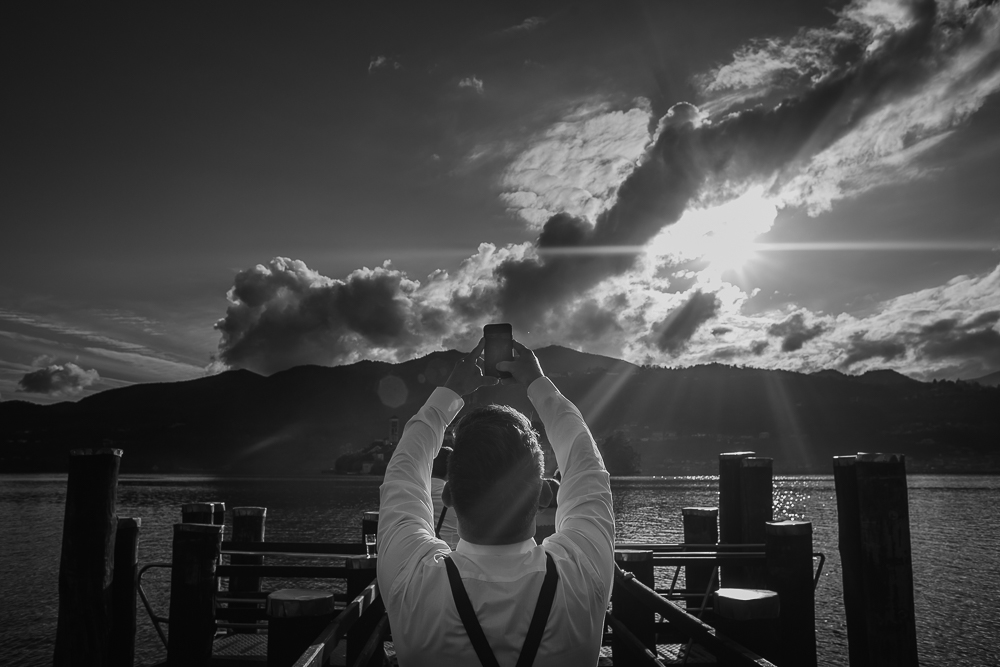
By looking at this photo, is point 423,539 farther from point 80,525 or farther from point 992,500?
point 992,500

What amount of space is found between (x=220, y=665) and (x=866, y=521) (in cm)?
788

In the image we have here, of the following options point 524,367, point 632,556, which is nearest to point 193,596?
point 632,556

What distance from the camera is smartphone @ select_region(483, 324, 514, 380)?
9.64ft

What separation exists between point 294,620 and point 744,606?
8.80 feet

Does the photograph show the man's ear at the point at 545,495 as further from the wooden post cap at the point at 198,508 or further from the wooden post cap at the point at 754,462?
the wooden post cap at the point at 198,508

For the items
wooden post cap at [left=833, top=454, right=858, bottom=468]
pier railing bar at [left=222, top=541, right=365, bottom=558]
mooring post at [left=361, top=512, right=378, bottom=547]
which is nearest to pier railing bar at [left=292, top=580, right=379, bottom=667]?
pier railing bar at [left=222, top=541, right=365, bottom=558]

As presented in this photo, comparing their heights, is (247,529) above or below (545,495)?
below

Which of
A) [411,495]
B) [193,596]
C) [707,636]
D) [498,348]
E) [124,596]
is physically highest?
[498,348]

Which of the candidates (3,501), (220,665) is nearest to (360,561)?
(220,665)

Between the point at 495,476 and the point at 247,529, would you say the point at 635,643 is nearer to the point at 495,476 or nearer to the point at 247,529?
the point at 495,476

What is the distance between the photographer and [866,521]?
694cm

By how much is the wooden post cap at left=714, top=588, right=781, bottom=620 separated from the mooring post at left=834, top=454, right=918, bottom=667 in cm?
438

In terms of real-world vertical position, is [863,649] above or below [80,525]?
below

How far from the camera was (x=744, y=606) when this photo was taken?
318cm
